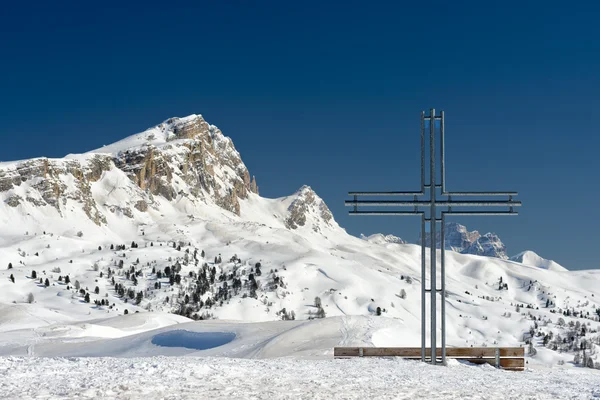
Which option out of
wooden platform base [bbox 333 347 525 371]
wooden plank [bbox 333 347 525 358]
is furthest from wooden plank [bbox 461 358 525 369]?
wooden plank [bbox 333 347 525 358]

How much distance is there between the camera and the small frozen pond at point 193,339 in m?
38.9

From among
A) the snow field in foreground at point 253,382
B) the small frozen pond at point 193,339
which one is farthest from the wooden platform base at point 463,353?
the small frozen pond at point 193,339

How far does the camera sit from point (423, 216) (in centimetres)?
2292

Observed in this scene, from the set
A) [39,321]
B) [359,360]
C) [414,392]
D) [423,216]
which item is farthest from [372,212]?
[39,321]

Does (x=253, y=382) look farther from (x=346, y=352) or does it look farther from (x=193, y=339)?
(x=193, y=339)

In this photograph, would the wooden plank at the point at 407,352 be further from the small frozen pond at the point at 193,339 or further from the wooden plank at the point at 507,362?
the small frozen pond at the point at 193,339

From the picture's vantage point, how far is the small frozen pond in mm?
38906

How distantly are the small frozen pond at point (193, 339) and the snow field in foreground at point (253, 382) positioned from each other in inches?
805

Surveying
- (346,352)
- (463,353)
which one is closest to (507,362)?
(463,353)

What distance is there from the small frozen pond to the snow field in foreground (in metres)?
20.5

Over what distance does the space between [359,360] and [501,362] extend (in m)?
4.73

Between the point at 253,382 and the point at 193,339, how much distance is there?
25.6 metres

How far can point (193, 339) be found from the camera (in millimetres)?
39500

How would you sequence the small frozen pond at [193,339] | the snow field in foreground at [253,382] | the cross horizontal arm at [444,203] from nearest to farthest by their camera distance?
the snow field in foreground at [253,382], the cross horizontal arm at [444,203], the small frozen pond at [193,339]
